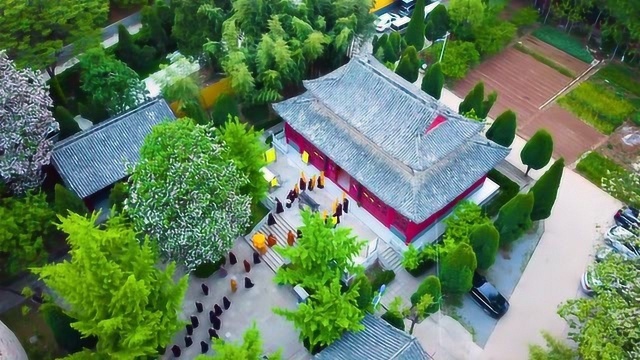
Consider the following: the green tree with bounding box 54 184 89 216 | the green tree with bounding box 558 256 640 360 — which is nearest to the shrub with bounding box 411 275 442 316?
the green tree with bounding box 558 256 640 360

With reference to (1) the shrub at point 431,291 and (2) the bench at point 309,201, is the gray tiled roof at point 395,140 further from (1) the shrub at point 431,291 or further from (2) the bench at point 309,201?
(1) the shrub at point 431,291

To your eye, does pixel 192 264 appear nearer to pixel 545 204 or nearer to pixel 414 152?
pixel 414 152

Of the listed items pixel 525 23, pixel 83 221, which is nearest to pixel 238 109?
pixel 83 221

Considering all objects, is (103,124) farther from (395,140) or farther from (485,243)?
(485,243)

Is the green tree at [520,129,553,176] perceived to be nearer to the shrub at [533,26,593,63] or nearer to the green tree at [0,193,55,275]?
the shrub at [533,26,593,63]

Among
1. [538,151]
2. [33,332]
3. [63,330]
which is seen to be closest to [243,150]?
[63,330]

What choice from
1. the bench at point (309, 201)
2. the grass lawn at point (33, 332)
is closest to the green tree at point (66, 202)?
the grass lawn at point (33, 332)
